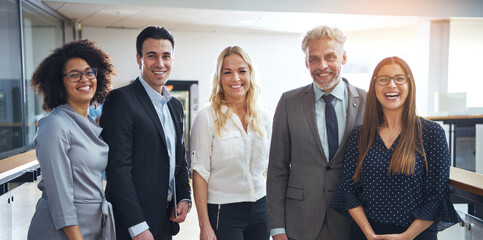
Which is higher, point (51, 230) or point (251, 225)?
point (51, 230)

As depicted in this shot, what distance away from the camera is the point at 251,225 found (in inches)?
87.4

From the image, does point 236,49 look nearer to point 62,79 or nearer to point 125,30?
point 62,79

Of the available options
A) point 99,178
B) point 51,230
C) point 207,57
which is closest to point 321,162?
point 99,178

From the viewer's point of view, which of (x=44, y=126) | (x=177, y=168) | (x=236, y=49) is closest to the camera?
(x=44, y=126)

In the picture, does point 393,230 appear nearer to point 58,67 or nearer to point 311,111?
point 311,111

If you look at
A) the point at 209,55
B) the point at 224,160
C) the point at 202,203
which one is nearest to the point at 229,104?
the point at 224,160

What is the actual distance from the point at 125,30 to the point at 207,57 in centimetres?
186

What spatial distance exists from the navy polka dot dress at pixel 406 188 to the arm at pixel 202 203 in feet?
2.49

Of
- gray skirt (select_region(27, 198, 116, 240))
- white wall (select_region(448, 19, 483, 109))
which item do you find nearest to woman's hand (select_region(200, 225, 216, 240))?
gray skirt (select_region(27, 198, 116, 240))

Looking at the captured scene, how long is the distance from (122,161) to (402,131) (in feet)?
4.05

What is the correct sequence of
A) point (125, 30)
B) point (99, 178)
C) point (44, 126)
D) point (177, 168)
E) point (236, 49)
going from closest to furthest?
point (44, 126) → point (99, 178) → point (177, 168) → point (236, 49) → point (125, 30)

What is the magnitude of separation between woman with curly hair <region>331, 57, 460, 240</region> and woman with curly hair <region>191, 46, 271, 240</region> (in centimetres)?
57

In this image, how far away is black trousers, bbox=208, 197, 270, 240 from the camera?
2.15m

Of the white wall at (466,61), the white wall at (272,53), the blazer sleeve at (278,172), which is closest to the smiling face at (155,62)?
the blazer sleeve at (278,172)
